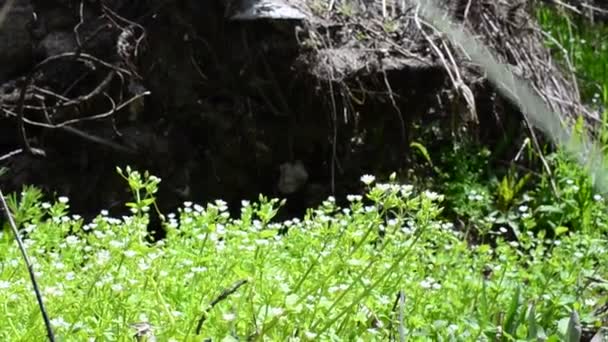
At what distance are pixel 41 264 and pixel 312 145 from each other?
2040 mm

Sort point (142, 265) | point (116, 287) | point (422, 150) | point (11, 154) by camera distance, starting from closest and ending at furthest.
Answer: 1. point (116, 287)
2. point (142, 265)
3. point (11, 154)
4. point (422, 150)

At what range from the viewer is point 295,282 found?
288cm

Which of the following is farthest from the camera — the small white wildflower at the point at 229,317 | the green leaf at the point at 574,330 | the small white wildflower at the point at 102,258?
the green leaf at the point at 574,330

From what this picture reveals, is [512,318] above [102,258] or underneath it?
underneath

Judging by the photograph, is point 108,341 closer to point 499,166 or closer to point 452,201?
point 452,201

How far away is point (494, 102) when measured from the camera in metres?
Answer: 5.40

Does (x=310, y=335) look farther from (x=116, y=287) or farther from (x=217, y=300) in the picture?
(x=116, y=287)

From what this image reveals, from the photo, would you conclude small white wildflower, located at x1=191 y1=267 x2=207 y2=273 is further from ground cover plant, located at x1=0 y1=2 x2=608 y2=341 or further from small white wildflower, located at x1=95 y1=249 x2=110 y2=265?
small white wildflower, located at x1=95 y1=249 x2=110 y2=265

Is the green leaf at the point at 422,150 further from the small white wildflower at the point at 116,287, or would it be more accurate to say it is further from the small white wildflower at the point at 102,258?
the small white wildflower at the point at 116,287

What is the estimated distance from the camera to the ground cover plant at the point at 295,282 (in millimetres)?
2490

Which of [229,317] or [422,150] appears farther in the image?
[422,150]

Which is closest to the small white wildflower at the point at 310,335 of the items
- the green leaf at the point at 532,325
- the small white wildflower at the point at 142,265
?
the small white wildflower at the point at 142,265

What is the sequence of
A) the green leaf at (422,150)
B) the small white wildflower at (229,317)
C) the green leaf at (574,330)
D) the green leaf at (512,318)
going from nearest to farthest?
the small white wildflower at (229,317) < the green leaf at (574,330) < the green leaf at (512,318) < the green leaf at (422,150)

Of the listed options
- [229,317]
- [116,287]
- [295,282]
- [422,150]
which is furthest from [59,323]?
[422,150]
